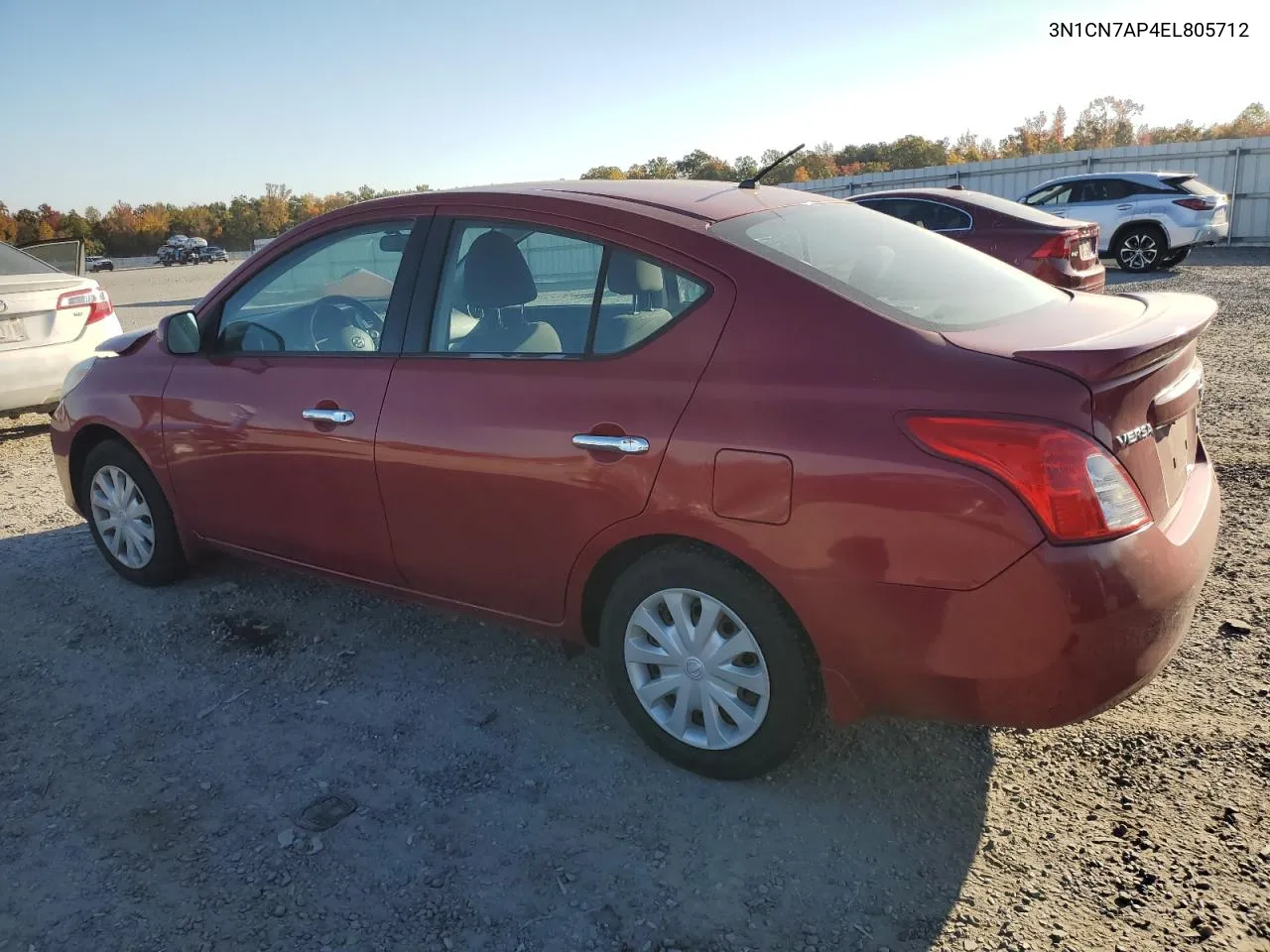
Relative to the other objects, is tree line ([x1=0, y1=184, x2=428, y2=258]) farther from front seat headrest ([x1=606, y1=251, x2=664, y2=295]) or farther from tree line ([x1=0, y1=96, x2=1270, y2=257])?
front seat headrest ([x1=606, y1=251, x2=664, y2=295])

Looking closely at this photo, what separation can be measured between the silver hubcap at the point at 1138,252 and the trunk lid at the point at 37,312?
52.7ft

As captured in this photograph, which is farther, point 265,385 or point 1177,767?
point 265,385

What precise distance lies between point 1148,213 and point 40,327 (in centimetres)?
1632

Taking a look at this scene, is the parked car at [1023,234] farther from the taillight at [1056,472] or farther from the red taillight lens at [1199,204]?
the red taillight lens at [1199,204]

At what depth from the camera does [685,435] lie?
2.61 m

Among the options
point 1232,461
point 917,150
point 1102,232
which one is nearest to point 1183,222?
point 1102,232

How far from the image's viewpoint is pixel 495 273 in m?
3.31

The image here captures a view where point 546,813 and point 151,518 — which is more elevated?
point 151,518

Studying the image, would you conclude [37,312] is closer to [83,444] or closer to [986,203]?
[83,444]

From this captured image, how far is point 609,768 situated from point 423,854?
25.2 inches

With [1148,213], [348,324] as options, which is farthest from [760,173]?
[1148,213]

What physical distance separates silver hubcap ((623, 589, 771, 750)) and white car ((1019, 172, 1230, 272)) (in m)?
15.6

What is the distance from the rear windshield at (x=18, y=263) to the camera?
7.34m

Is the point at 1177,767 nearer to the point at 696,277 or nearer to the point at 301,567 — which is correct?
the point at 696,277
